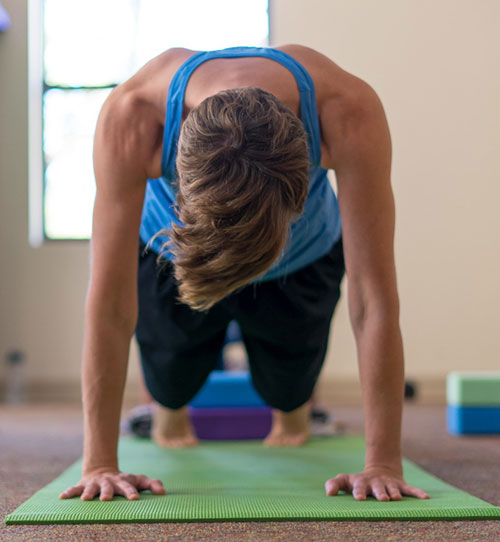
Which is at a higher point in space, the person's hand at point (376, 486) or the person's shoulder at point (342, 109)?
the person's shoulder at point (342, 109)

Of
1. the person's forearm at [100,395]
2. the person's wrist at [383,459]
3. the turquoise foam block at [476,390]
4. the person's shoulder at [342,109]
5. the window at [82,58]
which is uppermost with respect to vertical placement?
the window at [82,58]

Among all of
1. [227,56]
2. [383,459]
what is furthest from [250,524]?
[227,56]

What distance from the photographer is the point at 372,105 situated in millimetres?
1197

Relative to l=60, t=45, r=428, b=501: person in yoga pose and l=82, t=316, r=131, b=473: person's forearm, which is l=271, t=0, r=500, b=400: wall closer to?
l=60, t=45, r=428, b=501: person in yoga pose

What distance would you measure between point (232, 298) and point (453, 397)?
1.18m

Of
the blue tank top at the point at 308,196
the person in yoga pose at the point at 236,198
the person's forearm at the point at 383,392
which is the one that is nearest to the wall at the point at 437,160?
the blue tank top at the point at 308,196

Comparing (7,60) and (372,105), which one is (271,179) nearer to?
(372,105)

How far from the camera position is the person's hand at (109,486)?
3.77ft

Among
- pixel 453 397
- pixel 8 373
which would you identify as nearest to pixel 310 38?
pixel 453 397

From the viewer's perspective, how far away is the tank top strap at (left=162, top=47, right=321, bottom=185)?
1.16m

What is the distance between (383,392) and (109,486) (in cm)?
48

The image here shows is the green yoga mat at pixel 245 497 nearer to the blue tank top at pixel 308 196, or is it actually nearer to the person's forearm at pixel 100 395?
the person's forearm at pixel 100 395

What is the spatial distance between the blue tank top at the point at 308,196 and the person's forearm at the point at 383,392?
0.73ft

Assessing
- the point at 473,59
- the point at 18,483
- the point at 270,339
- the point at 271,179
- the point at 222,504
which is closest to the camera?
the point at 271,179
